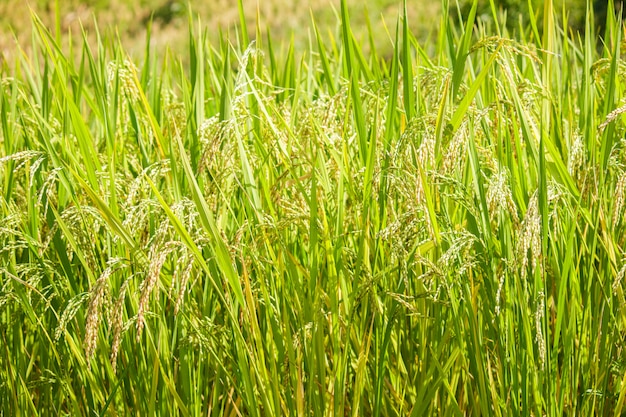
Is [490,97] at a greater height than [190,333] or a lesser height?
greater

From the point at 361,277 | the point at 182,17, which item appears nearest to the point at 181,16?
the point at 182,17

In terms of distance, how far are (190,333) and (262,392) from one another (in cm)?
18

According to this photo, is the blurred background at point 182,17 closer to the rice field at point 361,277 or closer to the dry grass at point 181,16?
the dry grass at point 181,16

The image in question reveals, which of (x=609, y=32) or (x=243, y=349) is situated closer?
(x=243, y=349)

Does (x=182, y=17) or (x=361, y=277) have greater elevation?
(x=361, y=277)

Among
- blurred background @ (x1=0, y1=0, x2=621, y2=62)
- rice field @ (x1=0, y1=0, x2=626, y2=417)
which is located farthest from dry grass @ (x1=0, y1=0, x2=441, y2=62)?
rice field @ (x1=0, y1=0, x2=626, y2=417)

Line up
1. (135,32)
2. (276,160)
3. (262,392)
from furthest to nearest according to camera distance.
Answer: (135,32)
(276,160)
(262,392)

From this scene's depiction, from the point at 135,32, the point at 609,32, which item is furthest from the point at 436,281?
the point at 135,32

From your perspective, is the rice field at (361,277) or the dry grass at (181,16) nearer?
the rice field at (361,277)

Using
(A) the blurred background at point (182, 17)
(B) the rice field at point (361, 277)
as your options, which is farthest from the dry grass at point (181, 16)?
(B) the rice field at point (361, 277)

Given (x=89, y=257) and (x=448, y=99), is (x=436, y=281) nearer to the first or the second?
(x=448, y=99)

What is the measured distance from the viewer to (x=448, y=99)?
1338 mm

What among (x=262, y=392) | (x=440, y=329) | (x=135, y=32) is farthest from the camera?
(x=135, y=32)

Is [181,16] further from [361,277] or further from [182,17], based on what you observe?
[361,277]
